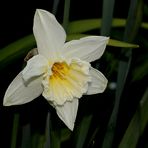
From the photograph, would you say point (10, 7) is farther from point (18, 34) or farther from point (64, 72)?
point (64, 72)

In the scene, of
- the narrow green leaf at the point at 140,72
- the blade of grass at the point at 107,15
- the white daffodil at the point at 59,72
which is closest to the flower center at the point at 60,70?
the white daffodil at the point at 59,72

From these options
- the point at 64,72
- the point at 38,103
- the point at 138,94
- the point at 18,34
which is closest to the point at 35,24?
the point at 64,72

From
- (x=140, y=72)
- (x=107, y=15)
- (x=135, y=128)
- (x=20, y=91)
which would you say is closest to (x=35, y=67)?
(x=20, y=91)

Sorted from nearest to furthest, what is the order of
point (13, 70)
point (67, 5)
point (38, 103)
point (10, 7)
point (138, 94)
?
point (67, 5), point (38, 103), point (13, 70), point (10, 7), point (138, 94)

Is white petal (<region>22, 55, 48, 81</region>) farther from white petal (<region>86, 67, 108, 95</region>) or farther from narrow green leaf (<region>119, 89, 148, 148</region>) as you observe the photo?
narrow green leaf (<region>119, 89, 148, 148</region>)

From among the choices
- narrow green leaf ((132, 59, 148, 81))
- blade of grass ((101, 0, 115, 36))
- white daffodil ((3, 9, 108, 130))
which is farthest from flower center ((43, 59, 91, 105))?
narrow green leaf ((132, 59, 148, 81))

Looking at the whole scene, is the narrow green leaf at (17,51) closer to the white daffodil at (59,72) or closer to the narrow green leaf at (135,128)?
the white daffodil at (59,72)
